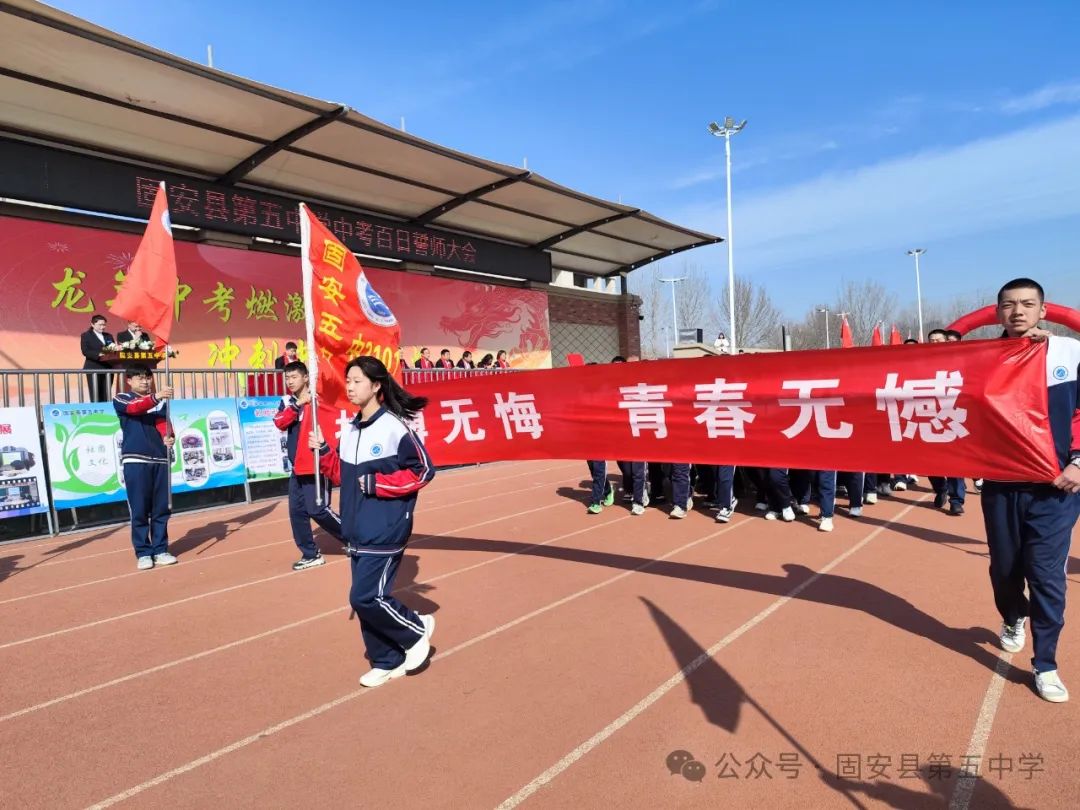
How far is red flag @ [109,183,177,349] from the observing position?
6766 mm

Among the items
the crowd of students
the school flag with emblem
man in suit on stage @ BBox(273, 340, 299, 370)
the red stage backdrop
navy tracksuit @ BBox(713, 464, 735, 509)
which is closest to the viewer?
the crowd of students

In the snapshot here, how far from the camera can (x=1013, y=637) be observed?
4043mm

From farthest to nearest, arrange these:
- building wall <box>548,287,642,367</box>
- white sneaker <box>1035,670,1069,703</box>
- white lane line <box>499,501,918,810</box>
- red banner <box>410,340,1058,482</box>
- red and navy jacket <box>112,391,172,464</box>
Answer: building wall <box>548,287,642,367</box>
red and navy jacket <box>112,391,172,464</box>
red banner <box>410,340,1058,482</box>
white sneaker <box>1035,670,1069,703</box>
white lane line <box>499,501,918,810</box>

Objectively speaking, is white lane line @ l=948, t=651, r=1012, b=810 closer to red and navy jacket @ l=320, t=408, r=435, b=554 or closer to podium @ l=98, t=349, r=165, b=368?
red and navy jacket @ l=320, t=408, r=435, b=554

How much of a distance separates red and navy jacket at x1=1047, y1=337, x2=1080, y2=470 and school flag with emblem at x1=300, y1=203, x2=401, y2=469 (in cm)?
459

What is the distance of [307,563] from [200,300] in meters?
8.81

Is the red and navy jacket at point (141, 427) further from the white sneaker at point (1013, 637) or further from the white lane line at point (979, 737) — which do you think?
the white sneaker at point (1013, 637)

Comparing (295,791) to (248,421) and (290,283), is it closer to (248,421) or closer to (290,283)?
(248,421)

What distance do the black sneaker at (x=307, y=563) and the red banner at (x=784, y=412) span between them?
72.3 inches

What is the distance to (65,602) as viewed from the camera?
5.97 m

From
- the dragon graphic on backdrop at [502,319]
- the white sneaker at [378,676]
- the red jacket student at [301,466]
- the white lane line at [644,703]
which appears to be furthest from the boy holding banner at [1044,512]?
the dragon graphic on backdrop at [502,319]

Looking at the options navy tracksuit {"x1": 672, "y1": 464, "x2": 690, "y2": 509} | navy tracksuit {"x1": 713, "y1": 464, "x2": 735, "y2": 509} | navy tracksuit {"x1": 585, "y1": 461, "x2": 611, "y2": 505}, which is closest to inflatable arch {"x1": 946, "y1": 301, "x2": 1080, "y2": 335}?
navy tracksuit {"x1": 713, "y1": 464, "x2": 735, "y2": 509}

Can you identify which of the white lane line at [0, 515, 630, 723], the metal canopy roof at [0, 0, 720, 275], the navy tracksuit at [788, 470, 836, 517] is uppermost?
the metal canopy roof at [0, 0, 720, 275]

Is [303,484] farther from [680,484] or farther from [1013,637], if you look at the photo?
[1013,637]
